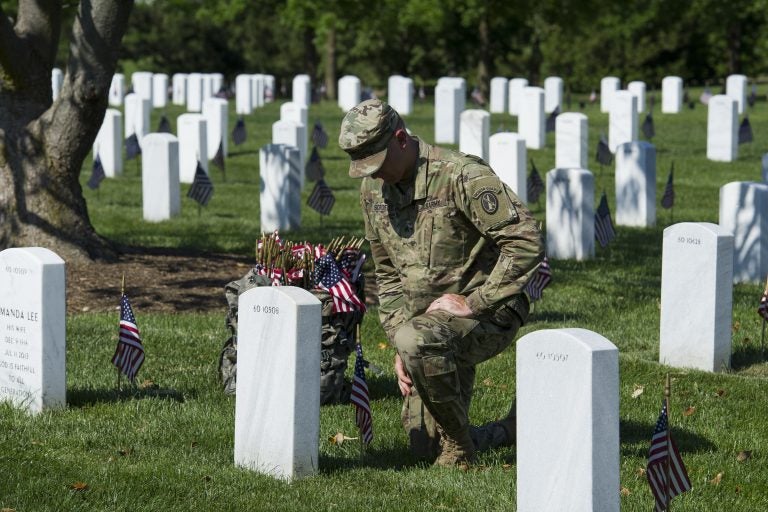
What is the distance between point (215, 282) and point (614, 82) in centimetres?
2459

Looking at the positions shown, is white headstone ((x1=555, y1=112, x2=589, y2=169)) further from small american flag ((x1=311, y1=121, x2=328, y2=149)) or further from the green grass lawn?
the green grass lawn

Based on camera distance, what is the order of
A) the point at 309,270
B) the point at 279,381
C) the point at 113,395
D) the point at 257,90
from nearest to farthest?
the point at 279,381
the point at 309,270
the point at 113,395
the point at 257,90

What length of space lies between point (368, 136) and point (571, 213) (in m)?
7.80

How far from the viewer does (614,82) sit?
1393 inches

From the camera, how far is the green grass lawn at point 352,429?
6402 millimetres

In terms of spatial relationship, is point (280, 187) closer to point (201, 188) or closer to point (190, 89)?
point (201, 188)

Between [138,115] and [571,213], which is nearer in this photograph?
[571,213]

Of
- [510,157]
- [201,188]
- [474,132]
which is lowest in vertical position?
[201,188]

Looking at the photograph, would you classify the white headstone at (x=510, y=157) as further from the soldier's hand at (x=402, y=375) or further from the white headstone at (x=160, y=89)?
the white headstone at (x=160, y=89)

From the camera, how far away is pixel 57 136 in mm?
12453

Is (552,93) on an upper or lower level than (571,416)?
upper

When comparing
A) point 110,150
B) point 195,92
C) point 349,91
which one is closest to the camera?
point 110,150

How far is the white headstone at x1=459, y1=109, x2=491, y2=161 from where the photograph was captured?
802 inches

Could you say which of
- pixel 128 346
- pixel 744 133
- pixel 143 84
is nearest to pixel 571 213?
pixel 128 346
